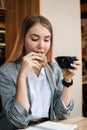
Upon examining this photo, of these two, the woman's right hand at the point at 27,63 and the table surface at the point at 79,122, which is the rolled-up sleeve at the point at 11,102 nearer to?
the woman's right hand at the point at 27,63

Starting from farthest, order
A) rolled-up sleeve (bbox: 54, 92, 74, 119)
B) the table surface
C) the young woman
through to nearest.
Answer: rolled-up sleeve (bbox: 54, 92, 74, 119), the young woman, the table surface

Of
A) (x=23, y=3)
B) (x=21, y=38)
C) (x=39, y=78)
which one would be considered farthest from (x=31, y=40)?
(x=23, y=3)

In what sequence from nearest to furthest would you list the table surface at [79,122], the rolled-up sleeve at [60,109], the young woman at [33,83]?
the table surface at [79,122] < the young woman at [33,83] < the rolled-up sleeve at [60,109]

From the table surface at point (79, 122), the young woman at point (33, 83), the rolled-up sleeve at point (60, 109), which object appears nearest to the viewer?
the table surface at point (79, 122)

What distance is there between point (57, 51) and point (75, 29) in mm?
405

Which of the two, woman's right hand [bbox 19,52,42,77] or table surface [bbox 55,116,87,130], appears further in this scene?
woman's right hand [bbox 19,52,42,77]

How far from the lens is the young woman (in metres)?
1.41

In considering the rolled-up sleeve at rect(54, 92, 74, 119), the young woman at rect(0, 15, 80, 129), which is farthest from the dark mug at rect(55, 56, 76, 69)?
the rolled-up sleeve at rect(54, 92, 74, 119)

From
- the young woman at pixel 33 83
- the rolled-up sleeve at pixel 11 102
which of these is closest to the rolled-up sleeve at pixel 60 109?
the young woman at pixel 33 83

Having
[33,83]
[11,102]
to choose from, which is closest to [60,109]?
[33,83]

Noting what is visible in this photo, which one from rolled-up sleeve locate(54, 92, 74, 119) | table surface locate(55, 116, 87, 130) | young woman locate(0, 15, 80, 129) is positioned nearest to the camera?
table surface locate(55, 116, 87, 130)

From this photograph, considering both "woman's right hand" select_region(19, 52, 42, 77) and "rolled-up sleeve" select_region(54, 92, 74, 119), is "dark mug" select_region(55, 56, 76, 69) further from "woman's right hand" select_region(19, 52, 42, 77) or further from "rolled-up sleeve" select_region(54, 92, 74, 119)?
"rolled-up sleeve" select_region(54, 92, 74, 119)

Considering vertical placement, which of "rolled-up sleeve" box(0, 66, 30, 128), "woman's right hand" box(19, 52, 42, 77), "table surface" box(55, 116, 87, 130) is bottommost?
"table surface" box(55, 116, 87, 130)

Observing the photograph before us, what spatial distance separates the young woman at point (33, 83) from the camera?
141 cm
